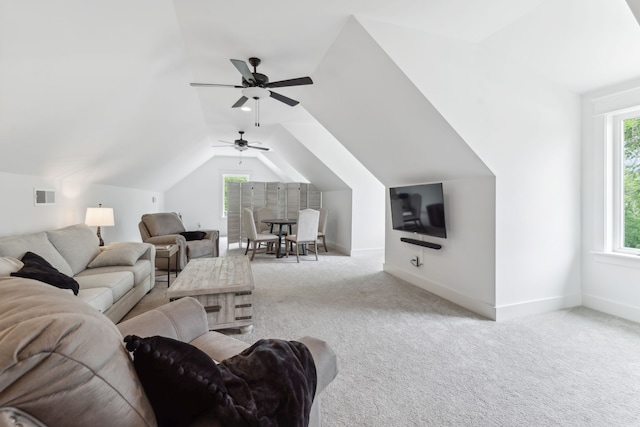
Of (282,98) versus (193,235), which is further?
(193,235)

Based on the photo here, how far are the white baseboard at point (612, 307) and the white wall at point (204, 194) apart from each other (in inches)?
336

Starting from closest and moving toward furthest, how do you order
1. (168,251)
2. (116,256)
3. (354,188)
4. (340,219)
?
(116,256) < (168,251) < (354,188) < (340,219)

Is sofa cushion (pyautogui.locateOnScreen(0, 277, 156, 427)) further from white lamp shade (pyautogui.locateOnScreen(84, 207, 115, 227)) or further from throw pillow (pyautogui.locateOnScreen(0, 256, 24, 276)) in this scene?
white lamp shade (pyautogui.locateOnScreen(84, 207, 115, 227))

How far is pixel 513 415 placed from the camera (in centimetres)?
171

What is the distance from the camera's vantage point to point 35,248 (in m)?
2.63

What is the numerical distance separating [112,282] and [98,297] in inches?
14.4

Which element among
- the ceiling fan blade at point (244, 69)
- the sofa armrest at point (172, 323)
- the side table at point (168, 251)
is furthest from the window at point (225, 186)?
the sofa armrest at point (172, 323)

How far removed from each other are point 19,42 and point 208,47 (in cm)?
156

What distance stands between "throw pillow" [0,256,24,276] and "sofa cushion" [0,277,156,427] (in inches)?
72.1

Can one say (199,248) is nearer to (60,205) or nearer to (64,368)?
(60,205)

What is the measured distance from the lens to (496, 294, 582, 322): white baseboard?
305cm

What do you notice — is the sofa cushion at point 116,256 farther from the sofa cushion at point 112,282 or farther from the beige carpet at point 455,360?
the beige carpet at point 455,360

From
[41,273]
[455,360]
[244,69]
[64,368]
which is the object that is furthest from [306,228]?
[64,368]

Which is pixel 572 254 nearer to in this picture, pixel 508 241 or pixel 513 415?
pixel 508 241
